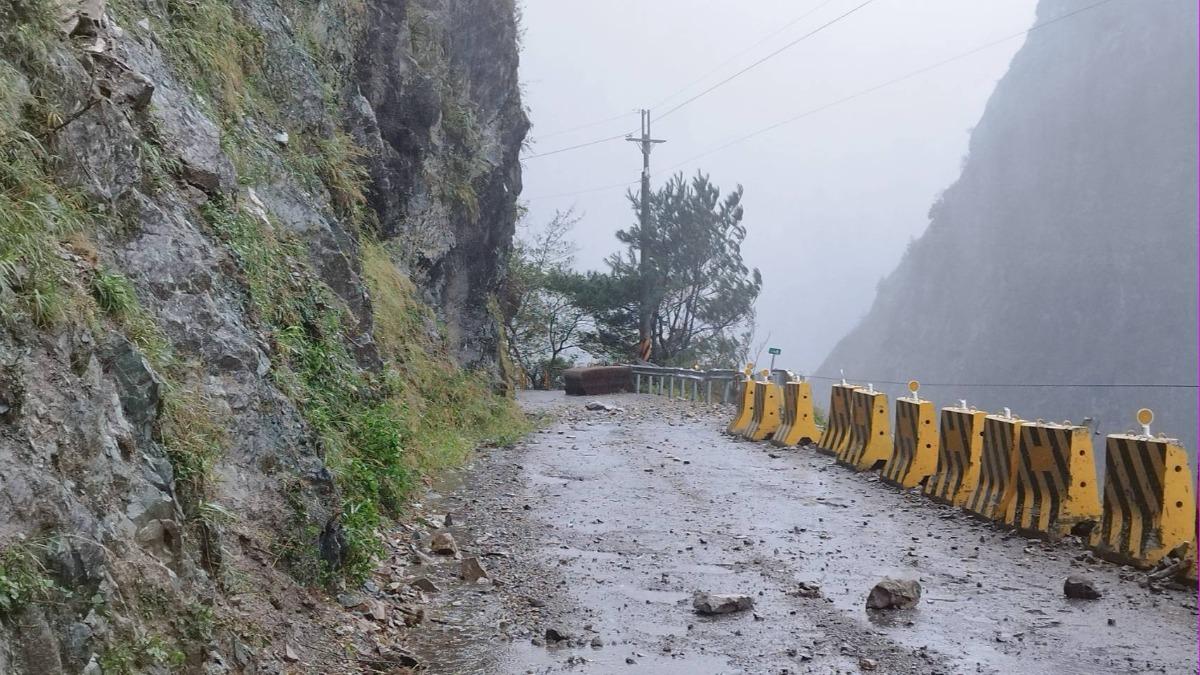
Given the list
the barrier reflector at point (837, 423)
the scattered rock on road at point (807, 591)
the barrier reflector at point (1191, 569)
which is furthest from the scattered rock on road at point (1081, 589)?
the barrier reflector at point (837, 423)

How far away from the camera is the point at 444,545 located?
7875mm

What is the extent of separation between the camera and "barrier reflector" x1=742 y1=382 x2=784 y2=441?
17.7 metres

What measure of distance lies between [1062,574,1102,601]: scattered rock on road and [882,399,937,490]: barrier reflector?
182 inches

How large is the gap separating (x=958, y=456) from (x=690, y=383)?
21.8 m

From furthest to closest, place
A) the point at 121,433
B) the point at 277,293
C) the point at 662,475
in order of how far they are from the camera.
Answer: the point at 662,475, the point at 277,293, the point at 121,433

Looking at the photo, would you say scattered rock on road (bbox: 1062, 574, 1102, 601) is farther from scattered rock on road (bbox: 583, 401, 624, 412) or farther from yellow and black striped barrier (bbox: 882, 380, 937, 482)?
scattered rock on road (bbox: 583, 401, 624, 412)

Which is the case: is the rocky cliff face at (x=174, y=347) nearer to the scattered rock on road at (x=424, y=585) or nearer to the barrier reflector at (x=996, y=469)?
the scattered rock on road at (x=424, y=585)

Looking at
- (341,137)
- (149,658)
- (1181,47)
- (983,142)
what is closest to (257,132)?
(341,137)

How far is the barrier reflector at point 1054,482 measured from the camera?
8320 mm

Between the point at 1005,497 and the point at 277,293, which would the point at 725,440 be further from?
the point at 277,293

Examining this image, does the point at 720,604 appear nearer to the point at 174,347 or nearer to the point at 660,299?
the point at 174,347

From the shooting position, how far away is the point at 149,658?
3453mm

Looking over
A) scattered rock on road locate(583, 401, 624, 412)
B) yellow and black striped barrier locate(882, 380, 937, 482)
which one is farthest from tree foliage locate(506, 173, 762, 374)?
yellow and black striped barrier locate(882, 380, 937, 482)

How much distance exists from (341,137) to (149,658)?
10.9 metres
